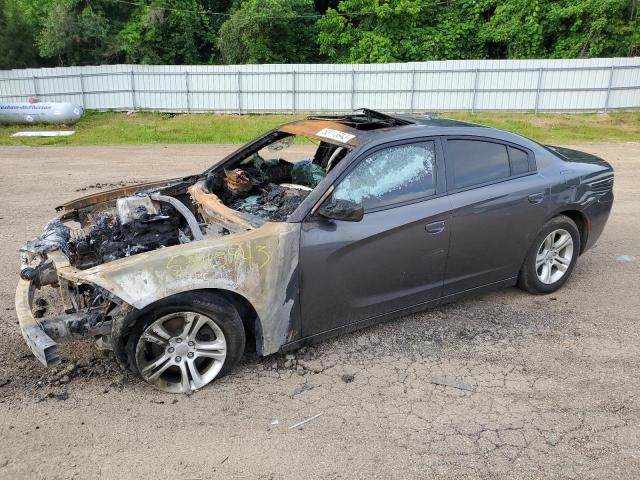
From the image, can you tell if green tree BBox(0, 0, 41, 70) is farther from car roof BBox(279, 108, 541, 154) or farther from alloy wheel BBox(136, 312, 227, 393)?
alloy wheel BBox(136, 312, 227, 393)

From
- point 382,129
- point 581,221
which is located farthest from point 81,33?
point 581,221

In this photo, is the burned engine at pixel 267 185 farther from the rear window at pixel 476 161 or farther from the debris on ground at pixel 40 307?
the debris on ground at pixel 40 307

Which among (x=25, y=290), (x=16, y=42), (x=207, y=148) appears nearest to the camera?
(x=25, y=290)

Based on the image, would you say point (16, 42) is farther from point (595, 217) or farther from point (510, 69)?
point (595, 217)

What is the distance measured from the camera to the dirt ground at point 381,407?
9.76ft

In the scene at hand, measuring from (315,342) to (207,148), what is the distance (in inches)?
482

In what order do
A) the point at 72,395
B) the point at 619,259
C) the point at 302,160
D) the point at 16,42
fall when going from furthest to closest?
the point at 16,42 → the point at 619,259 → the point at 302,160 → the point at 72,395

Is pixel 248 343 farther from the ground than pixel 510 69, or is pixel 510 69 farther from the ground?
pixel 510 69

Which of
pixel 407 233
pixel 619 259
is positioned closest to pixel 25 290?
pixel 407 233

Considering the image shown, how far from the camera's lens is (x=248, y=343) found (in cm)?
405

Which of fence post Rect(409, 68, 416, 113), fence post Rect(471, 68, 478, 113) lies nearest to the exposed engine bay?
fence post Rect(409, 68, 416, 113)

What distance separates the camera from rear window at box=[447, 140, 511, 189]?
4277 millimetres

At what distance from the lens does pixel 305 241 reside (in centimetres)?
363

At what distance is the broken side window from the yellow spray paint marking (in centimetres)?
68
